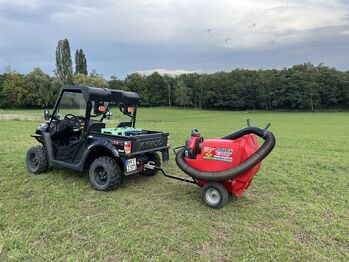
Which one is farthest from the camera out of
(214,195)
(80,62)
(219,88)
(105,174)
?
(80,62)

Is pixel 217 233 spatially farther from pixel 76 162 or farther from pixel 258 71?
pixel 258 71

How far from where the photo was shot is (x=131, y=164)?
5.63m

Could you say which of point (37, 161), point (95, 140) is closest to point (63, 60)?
point (37, 161)

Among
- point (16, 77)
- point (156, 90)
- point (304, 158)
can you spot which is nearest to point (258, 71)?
point (156, 90)

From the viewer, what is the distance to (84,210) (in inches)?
189

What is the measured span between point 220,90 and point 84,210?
244 feet

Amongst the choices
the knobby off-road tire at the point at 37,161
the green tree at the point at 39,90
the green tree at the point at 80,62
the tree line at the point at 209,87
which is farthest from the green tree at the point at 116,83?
the knobby off-road tire at the point at 37,161

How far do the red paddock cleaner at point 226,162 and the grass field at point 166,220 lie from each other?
30 centimetres

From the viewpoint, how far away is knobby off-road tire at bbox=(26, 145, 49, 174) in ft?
21.9

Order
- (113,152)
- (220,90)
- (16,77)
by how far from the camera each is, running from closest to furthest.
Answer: (113,152)
(16,77)
(220,90)

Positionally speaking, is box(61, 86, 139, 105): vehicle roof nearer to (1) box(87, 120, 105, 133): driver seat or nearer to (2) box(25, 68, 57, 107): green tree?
(1) box(87, 120, 105, 133): driver seat

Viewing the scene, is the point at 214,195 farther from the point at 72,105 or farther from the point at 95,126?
the point at 72,105

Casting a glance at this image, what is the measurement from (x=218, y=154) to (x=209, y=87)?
74551 millimetres

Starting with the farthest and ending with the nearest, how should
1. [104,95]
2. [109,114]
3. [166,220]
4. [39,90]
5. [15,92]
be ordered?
[15,92] < [39,90] < [109,114] < [104,95] < [166,220]
